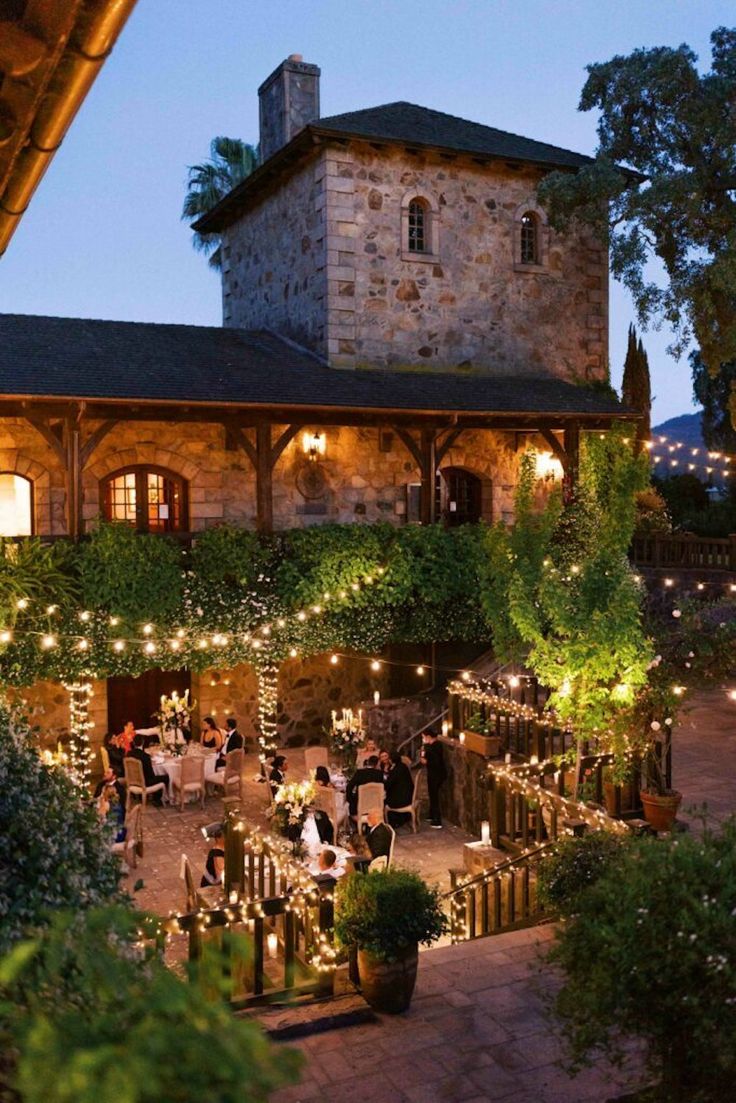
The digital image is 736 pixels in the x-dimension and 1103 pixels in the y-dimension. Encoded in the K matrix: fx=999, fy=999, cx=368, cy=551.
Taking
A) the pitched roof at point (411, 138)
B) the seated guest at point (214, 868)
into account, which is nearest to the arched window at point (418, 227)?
the pitched roof at point (411, 138)

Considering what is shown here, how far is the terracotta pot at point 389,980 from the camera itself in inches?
289

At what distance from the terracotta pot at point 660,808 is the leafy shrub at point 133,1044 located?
32.2 ft

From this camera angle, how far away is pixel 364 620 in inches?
635

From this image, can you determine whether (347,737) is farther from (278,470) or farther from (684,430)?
(684,430)

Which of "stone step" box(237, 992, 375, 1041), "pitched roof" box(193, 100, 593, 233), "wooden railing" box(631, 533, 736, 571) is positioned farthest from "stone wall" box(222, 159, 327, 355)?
"stone step" box(237, 992, 375, 1041)

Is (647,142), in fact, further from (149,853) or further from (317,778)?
(149,853)

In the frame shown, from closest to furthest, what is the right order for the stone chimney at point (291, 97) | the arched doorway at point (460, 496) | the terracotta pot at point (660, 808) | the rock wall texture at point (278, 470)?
the terracotta pot at point (660, 808) < the rock wall texture at point (278, 470) < the arched doorway at point (460, 496) < the stone chimney at point (291, 97)

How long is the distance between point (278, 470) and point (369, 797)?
675cm

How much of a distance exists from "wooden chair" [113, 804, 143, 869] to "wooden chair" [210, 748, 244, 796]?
6.38ft

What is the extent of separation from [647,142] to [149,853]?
16697 mm

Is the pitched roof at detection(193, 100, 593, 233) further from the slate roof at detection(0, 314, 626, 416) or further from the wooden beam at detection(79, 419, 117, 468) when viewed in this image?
the wooden beam at detection(79, 419, 117, 468)

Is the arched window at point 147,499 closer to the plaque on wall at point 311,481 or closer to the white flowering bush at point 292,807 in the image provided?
the plaque on wall at point 311,481

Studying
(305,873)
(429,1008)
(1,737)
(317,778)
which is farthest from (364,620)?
(1,737)

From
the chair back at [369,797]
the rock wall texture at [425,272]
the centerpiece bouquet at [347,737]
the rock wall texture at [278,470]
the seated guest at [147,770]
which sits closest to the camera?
the chair back at [369,797]
